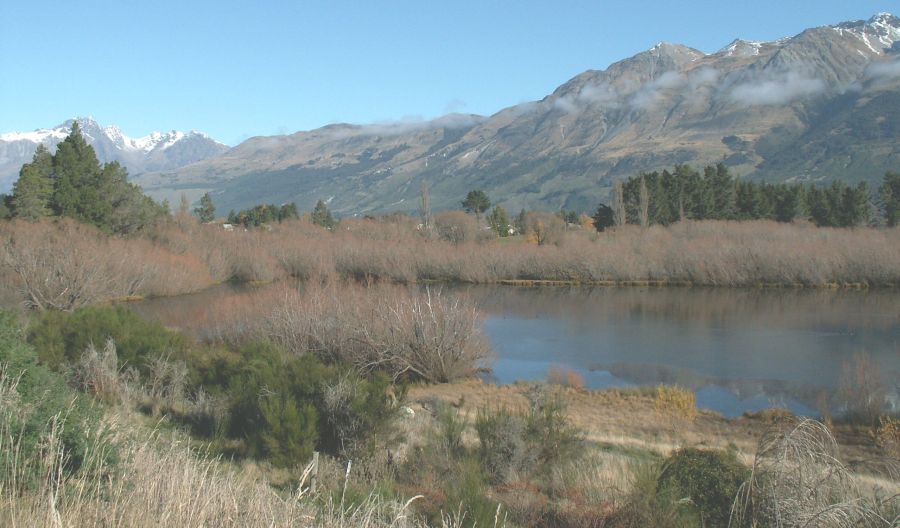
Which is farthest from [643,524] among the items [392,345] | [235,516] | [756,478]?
[392,345]

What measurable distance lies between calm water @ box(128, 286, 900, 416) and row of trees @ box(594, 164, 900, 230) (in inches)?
1017

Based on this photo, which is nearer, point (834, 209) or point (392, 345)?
point (392, 345)

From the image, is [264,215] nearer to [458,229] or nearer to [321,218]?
[321,218]

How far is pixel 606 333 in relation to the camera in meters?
43.9

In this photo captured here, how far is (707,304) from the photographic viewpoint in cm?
5703

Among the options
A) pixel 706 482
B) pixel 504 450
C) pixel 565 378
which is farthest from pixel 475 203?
pixel 706 482

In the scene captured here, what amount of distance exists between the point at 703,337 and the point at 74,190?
46.0 m

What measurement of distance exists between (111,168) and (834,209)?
75883 mm

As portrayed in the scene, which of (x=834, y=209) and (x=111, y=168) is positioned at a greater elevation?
(x=111, y=168)

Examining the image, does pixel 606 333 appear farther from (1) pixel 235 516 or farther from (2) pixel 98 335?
(1) pixel 235 516

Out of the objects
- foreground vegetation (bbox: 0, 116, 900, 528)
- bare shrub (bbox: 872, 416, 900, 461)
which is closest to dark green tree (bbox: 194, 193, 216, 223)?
foreground vegetation (bbox: 0, 116, 900, 528)

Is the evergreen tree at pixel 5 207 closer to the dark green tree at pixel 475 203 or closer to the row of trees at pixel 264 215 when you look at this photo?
the dark green tree at pixel 475 203

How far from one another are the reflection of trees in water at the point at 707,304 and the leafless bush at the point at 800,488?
34691 millimetres

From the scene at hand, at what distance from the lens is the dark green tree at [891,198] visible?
84.9 meters
